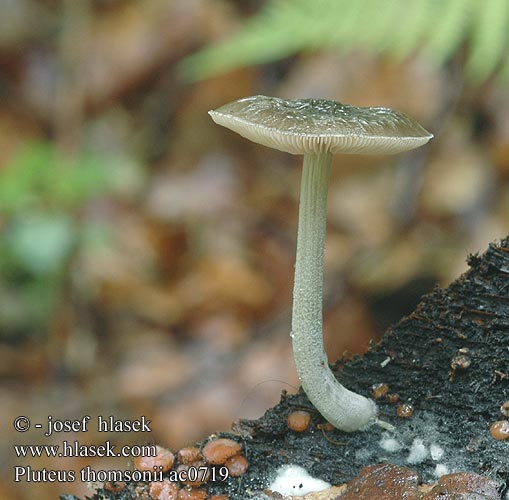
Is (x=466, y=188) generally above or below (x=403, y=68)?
below

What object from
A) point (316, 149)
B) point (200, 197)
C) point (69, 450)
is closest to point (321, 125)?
point (316, 149)

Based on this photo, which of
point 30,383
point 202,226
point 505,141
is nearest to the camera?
point 30,383

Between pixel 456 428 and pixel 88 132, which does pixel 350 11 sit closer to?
pixel 456 428

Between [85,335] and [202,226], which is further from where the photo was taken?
[202,226]

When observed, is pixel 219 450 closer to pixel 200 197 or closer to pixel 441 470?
pixel 441 470

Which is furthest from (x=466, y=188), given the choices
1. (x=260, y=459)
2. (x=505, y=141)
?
(x=260, y=459)

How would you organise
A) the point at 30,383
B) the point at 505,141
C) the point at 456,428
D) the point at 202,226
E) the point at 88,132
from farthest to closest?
the point at 88,132 → the point at 202,226 → the point at 505,141 → the point at 30,383 → the point at 456,428
